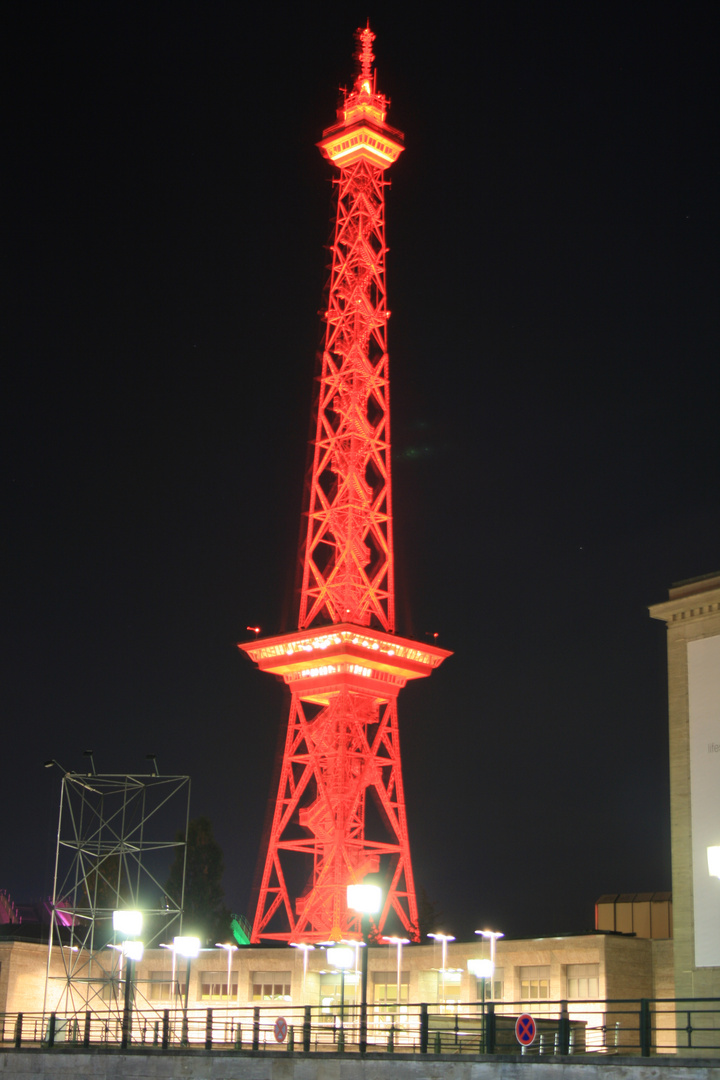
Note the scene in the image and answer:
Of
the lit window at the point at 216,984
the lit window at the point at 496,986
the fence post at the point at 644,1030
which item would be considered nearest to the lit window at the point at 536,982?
the lit window at the point at 496,986

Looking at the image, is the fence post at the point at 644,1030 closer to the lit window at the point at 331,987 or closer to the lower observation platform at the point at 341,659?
the lit window at the point at 331,987

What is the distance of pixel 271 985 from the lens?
68.1 m

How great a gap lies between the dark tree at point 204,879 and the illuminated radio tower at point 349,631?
895cm

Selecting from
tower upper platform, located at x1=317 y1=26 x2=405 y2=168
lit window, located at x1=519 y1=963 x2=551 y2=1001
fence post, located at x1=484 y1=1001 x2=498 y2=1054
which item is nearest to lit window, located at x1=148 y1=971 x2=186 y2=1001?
lit window, located at x1=519 y1=963 x2=551 y2=1001

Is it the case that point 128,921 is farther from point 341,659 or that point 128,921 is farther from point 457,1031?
point 341,659

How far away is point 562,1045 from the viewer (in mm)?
27359

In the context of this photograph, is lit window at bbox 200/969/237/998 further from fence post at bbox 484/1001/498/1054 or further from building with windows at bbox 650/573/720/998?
fence post at bbox 484/1001/498/1054

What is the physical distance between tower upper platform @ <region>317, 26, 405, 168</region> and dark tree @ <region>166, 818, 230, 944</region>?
4878 centimetres

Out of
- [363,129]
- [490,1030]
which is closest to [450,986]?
[490,1030]

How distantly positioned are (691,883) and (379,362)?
62598 millimetres

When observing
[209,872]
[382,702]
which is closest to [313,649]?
[382,702]

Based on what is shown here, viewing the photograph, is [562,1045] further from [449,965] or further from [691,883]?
[449,965]

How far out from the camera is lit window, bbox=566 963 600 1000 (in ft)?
182

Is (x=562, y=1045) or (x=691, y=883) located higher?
(x=691, y=883)
